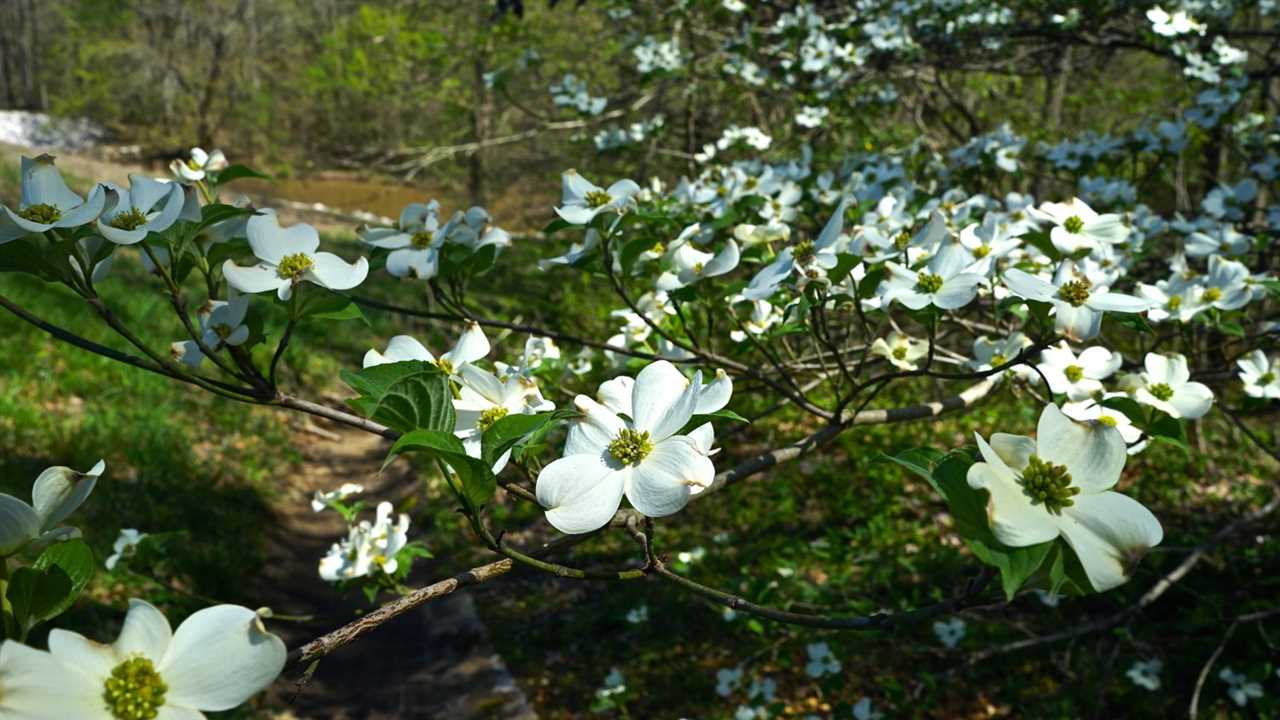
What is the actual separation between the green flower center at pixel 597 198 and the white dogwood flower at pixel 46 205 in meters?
0.57

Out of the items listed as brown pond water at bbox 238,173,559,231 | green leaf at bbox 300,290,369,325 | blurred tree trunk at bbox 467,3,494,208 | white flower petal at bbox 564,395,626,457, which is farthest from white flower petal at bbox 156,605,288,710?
blurred tree trunk at bbox 467,3,494,208

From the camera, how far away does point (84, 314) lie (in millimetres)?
4980

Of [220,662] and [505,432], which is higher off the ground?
[505,432]

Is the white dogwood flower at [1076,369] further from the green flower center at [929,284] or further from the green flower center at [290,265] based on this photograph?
the green flower center at [290,265]

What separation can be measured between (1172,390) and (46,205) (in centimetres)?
123

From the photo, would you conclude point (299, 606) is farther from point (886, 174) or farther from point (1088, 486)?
point (1088, 486)

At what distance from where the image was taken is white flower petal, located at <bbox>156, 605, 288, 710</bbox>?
1.56 feet

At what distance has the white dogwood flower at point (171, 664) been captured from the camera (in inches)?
18.1

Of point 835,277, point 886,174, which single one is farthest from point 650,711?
point 835,277

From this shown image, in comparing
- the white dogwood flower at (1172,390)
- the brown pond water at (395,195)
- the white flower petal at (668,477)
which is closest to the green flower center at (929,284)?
the white dogwood flower at (1172,390)

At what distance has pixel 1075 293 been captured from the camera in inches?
33.9

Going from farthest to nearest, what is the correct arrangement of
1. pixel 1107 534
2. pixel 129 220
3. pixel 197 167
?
pixel 197 167 → pixel 129 220 → pixel 1107 534

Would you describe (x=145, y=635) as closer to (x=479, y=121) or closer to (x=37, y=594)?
(x=37, y=594)

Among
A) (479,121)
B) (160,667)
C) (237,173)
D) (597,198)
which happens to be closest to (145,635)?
(160,667)
